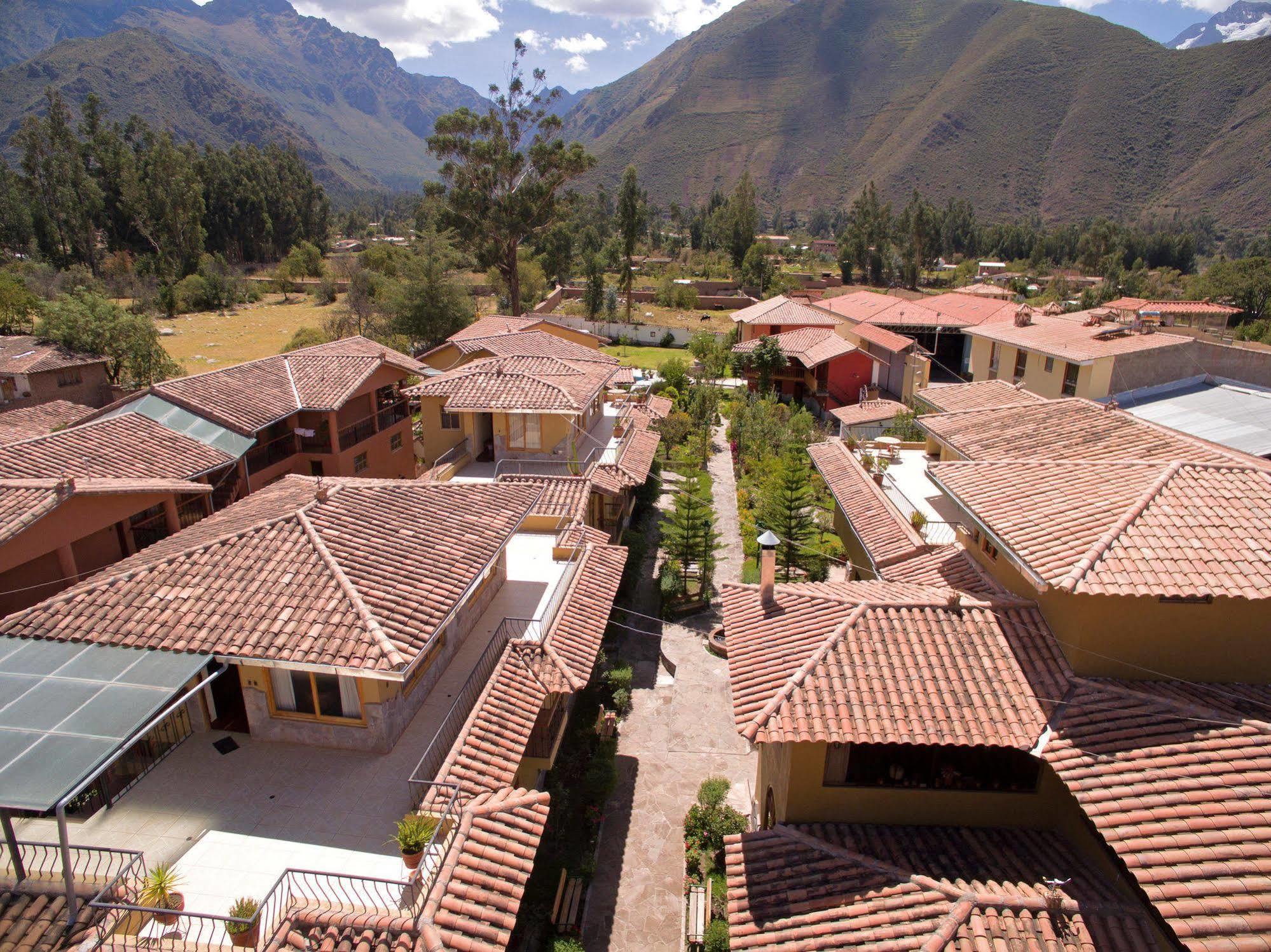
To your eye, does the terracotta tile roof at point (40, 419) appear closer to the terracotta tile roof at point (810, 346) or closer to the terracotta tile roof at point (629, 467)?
the terracotta tile roof at point (629, 467)

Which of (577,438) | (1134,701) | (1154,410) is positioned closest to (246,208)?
(577,438)

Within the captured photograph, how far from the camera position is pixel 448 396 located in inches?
885

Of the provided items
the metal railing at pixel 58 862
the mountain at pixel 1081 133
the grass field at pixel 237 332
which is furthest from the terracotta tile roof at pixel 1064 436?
the mountain at pixel 1081 133

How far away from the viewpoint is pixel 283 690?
10.5m

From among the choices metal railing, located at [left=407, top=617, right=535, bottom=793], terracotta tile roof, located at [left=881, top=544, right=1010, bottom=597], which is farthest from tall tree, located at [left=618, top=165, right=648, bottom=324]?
metal railing, located at [left=407, top=617, right=535, bottom=793]

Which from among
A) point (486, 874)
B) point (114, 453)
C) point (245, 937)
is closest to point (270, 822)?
point (245, 937)

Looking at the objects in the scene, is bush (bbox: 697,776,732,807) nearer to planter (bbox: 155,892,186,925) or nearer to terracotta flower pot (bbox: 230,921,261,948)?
terracotta flower pot (bbox: 230,921,261,948)

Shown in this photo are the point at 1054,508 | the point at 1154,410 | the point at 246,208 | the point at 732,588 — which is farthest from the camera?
the point at 246,208

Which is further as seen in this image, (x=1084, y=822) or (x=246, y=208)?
(x=246, y=208)

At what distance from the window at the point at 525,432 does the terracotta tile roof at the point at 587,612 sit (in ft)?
17.8

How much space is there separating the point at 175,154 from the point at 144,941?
89799mm

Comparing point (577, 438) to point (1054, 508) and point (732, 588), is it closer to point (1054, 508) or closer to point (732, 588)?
point (732, 588)

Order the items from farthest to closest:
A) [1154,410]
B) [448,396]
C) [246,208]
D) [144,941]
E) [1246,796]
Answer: [246,208] < [1154,410] < [448,396] < [1246,796] < [144,941]

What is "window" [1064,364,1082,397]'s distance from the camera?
3000 centimetres
